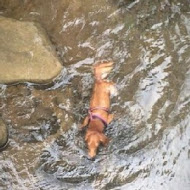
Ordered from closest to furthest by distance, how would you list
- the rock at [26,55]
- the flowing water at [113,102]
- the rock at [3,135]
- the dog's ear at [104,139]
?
the flowing water at [113,102]
the dog's ear at [104,139]
the rock at [3,135]
the rock at [26,55]

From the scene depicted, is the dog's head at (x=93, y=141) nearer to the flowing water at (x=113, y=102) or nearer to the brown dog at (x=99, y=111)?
the brown dog at (x=99, y=111)

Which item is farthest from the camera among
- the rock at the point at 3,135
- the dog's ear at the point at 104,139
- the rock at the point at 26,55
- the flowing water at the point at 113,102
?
Result: the rock at the point at 26,55

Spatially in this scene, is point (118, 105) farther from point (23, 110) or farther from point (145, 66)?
point (23, 110)

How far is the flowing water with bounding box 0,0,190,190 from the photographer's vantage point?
5.33 m

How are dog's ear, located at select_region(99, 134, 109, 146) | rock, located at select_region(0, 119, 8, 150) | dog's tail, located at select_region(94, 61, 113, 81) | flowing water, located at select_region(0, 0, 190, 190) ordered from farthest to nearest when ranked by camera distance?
dog's tail, located at select_region(94, 61, 113, 81)
rock, located at select_region(0, 119, 8, 150)
dog's ear, located at select_region(99, 134, 109, 146)
flowing water, located at select_region(0, 0, 190, 190)

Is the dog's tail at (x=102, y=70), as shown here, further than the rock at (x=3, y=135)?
Yes

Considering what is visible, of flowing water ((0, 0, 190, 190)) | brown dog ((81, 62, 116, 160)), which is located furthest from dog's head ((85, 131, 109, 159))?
flowing water ((0, 0, 190, 190))

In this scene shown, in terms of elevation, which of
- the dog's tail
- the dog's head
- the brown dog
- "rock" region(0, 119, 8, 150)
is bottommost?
"rock" region(0, 119, 8, 150)

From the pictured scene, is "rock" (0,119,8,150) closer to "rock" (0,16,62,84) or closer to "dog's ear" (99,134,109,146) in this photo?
"rock" (0,16,62,84)

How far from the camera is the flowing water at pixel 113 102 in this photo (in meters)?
5.33

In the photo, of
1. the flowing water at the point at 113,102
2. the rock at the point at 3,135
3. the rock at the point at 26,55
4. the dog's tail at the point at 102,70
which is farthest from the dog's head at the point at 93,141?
the rock at the point at 26,55

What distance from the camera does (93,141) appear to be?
5387 mm

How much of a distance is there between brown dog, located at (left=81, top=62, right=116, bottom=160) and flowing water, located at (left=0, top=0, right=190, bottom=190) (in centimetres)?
13

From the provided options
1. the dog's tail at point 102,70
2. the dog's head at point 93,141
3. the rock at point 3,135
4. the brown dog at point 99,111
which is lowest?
the rock at point 3,135
